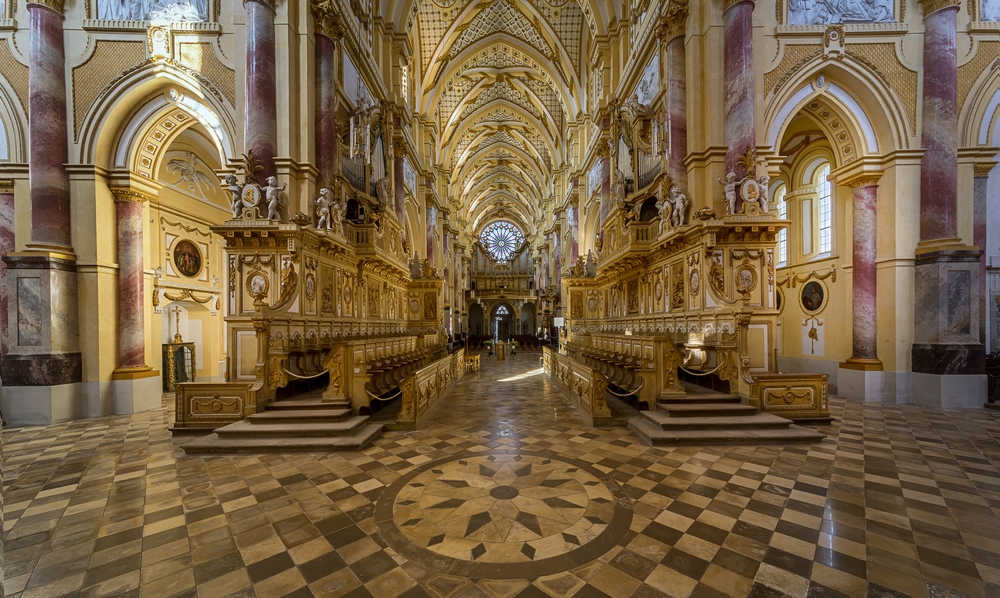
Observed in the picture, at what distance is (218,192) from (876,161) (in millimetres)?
18900

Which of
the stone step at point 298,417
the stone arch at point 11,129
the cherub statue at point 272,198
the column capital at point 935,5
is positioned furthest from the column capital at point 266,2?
the column capital at point 935,5

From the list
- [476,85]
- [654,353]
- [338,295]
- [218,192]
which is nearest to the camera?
[654,353]

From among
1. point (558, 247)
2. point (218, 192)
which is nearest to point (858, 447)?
point (218, 192)

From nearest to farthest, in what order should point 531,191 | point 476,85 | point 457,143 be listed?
point 476,85
point 457,143
point 531,191

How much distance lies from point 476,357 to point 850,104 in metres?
12.9

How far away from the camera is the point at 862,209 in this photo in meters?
8.97

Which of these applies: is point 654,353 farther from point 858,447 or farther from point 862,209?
point 862,209

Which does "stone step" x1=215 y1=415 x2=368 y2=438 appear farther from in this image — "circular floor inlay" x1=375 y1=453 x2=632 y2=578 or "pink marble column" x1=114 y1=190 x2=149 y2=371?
"pink marble column" x1=114 y1=190 x2=149 y2=371

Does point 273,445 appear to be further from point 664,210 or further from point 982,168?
point 982,168

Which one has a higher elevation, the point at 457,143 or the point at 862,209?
the point at 457,143

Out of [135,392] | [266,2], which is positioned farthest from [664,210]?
[135,392]

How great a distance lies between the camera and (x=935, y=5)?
8312 millimetres

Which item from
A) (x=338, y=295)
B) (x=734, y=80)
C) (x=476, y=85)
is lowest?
(x=338, y=295)

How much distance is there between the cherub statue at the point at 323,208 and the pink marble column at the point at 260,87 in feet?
3.34
